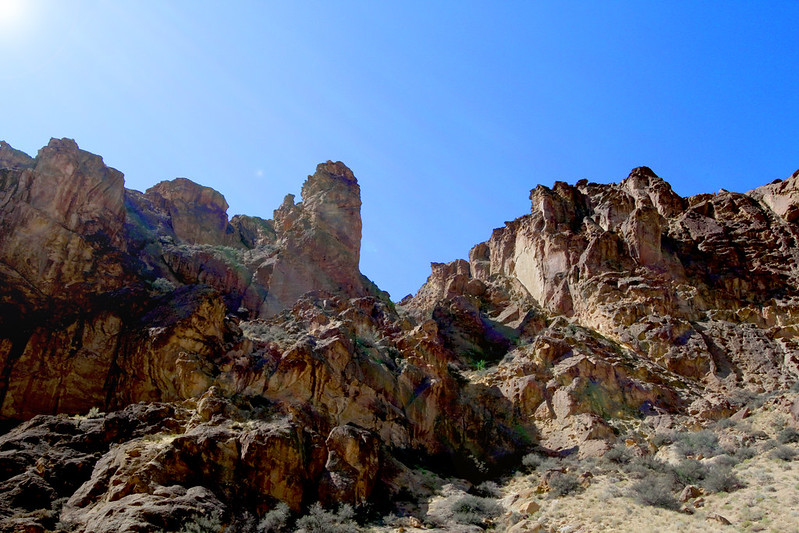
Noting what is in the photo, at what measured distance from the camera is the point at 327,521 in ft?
67.3

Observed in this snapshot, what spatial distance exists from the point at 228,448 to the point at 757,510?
1781cm

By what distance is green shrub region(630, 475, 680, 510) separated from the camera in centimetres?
2159

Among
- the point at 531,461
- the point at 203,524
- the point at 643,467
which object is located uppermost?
the point at 531,461

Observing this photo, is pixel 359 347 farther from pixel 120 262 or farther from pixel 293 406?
pixel 120 262

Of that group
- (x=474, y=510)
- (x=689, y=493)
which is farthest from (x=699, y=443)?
(x=474, y=510)

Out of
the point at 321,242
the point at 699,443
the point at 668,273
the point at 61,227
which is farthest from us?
the point at 321,242

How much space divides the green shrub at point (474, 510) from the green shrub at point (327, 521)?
4.25 metres

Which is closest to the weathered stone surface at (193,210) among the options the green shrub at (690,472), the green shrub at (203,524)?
the green shrub at (203,524)

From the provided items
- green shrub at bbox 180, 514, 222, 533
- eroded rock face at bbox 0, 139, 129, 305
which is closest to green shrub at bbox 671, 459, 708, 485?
green shrub at bbox 180, 514, 222, 533

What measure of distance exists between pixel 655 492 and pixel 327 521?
11.9m

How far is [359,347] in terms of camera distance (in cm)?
3281

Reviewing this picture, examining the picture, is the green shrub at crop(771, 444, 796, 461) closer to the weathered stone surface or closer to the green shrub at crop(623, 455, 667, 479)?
the green shrub at crop(623, 455, 667, 479)

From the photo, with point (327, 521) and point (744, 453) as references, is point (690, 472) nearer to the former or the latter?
point (744, 453)

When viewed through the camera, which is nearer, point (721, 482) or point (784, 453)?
point (721, 482)
